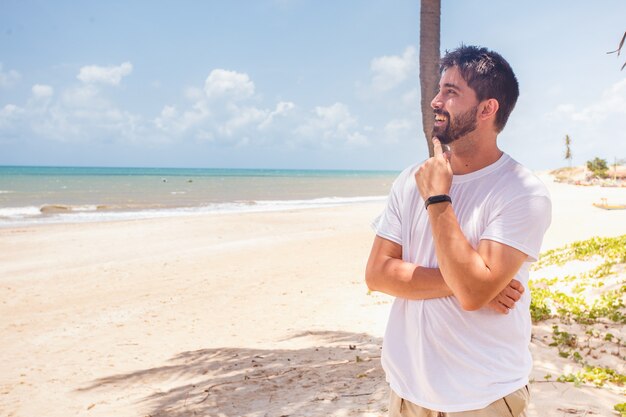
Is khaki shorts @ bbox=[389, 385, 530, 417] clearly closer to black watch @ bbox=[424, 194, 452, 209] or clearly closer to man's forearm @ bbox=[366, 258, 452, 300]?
man's forearm @ bbox=[366, 258, 452, 300]

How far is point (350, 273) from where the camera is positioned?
A: 12.1 m

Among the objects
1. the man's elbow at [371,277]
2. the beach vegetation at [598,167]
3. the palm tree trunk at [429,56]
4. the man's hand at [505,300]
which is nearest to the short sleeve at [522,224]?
the man's hand at [505,300]

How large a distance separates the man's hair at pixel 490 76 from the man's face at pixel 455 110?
0.09ft

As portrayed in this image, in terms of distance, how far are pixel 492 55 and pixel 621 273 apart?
7535mm

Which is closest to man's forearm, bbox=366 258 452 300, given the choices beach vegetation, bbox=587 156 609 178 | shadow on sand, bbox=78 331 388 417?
shadow on sand, bbox=78 331 388 417

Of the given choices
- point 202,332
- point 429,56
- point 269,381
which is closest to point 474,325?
point 429,56

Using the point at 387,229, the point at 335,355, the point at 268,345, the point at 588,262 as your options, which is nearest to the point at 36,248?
the point at 268,345

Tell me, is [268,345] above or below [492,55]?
below

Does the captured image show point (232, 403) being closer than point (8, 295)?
Yes

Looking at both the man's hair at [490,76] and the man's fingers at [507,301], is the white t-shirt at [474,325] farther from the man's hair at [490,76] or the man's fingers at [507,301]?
the man's hair at [490,76]

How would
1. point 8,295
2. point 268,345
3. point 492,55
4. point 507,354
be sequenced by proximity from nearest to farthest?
point 507,354, point 492,55, point 268,345, point 8,295

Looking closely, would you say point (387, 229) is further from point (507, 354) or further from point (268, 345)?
point (268, 345)

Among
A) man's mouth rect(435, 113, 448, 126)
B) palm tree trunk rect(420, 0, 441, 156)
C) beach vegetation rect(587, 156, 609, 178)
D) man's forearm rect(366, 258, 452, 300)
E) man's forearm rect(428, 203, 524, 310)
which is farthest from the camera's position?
beach vegetation rect(587, 156, 609, 178)

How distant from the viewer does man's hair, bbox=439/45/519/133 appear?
2029 mm
